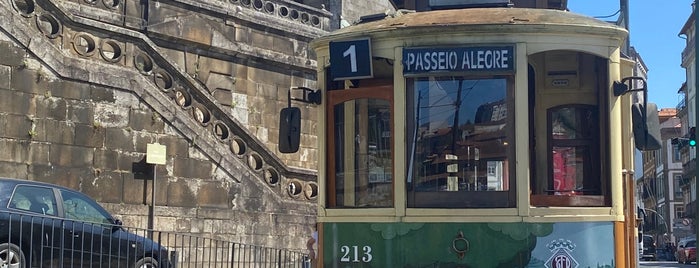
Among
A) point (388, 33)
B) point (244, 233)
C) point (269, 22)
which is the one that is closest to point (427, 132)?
point (388, 33)

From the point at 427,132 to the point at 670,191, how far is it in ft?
260

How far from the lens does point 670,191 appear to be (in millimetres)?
81250

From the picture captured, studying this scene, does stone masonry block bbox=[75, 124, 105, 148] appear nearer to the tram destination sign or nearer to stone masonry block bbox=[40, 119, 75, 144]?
stone masonry block bbox=[40, 119, 75, 144]

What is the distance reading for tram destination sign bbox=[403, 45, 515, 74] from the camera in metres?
6.86

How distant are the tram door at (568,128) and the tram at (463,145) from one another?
0.03m

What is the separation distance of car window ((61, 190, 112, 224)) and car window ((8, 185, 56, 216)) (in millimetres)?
188

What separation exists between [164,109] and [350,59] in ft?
28.7

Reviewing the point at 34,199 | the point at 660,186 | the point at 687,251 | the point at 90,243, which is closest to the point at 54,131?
the point at 34,199

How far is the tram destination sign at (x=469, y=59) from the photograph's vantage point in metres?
6.86

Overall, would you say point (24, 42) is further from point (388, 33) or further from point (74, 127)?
point (388, 33)

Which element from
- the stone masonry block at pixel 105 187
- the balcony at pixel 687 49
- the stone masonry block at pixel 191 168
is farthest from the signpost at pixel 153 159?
the balcony at pixel 687 49

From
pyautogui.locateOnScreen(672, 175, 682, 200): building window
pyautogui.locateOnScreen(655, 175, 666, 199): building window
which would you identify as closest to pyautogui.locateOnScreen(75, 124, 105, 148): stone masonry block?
pyautogui.locateOnScreen(672, 175, 682, 200): building window

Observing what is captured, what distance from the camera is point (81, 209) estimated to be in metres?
11.1

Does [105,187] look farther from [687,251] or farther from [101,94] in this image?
[687,251]
